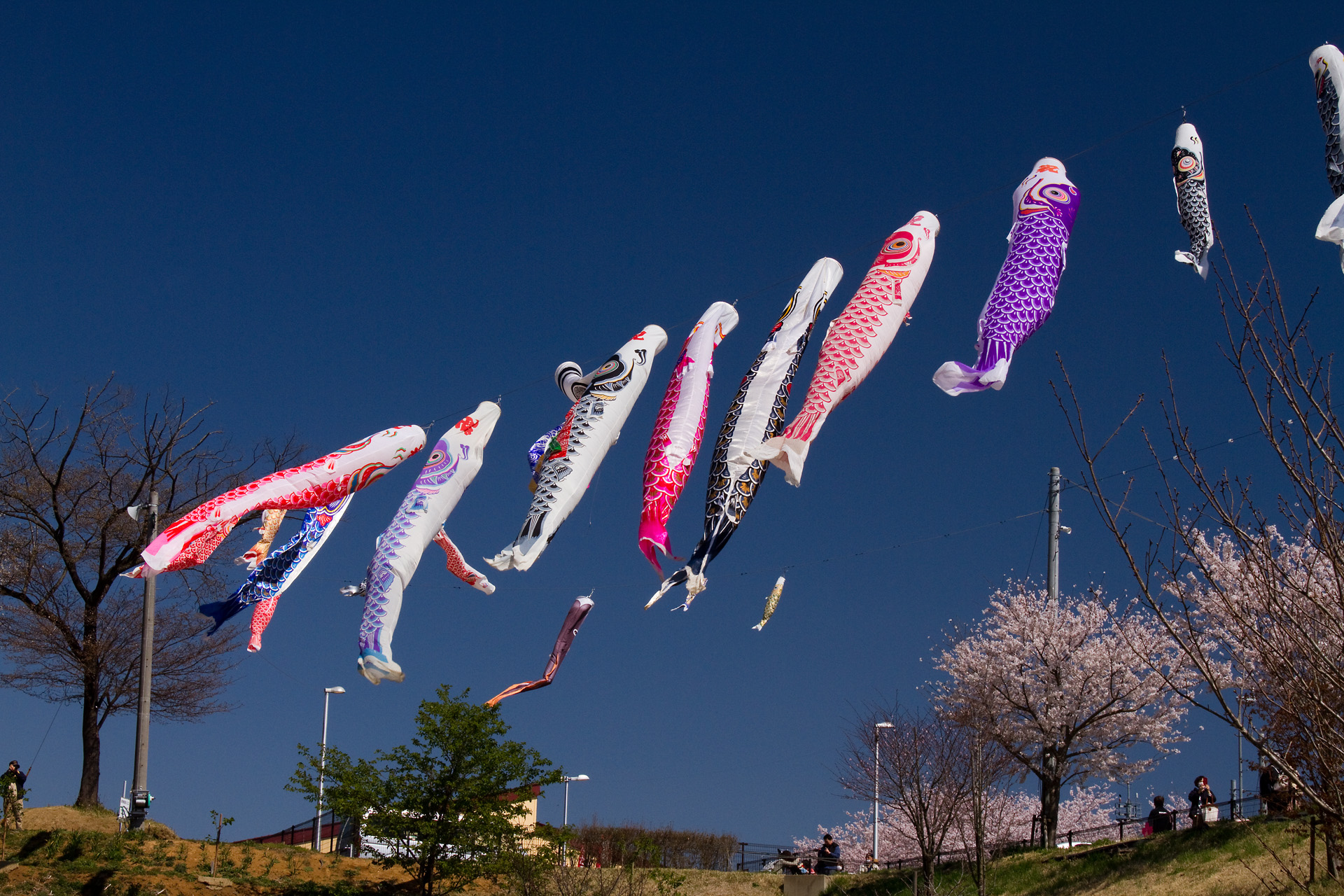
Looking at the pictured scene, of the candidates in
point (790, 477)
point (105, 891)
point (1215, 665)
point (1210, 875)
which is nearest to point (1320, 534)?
point (790, 477)

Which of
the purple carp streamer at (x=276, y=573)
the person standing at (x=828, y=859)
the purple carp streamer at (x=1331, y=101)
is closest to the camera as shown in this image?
the purple carp streamer at (x=1331, y=101)

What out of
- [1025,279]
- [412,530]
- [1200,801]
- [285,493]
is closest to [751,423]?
[1025,279]

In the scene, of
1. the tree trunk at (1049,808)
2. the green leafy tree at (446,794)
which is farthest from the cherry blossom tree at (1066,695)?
the green leafy tree at (446,794)

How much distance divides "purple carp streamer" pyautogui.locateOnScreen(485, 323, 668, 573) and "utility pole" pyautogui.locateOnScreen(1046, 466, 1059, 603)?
44.6 ft

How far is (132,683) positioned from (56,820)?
379 centimetres

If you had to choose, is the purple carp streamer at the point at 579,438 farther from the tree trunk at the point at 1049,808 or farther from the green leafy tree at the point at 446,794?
the tree trunk at the point at 1049,808

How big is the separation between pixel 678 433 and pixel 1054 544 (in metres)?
14.8

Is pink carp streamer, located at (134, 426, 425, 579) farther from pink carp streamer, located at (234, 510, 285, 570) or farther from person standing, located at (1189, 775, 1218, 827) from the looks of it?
person standing, located at (1189, 775, 1218, 827)

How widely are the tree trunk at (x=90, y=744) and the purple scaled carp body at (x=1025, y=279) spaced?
60.7ft

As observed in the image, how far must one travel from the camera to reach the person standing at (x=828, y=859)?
24797 mm

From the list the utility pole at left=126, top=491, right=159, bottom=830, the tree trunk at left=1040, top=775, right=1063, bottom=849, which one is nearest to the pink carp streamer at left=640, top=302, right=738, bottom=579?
the utility pole at left=126, top=491, right=159, bottom=830

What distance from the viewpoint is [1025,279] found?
1154 centimetres

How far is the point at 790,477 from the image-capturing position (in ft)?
38.1

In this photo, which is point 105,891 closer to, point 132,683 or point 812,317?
point 132,683
